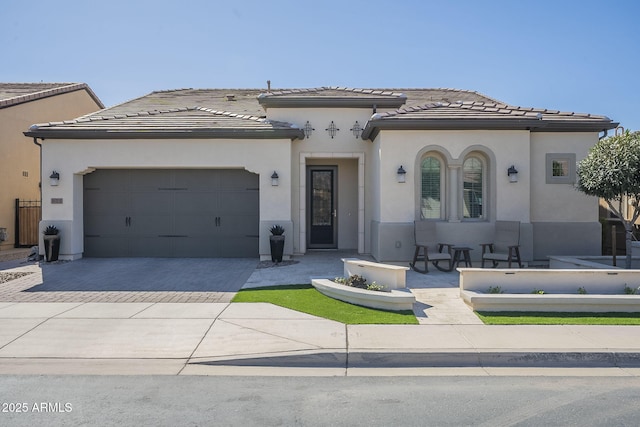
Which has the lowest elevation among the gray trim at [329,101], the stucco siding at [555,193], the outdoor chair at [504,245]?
the outdoor chair at [504,245]

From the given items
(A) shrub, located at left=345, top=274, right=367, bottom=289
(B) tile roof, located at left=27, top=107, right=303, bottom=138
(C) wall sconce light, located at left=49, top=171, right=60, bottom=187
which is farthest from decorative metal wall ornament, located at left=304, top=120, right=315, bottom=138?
(C) wall sconce light, located at left=49, top=171, right=60, bottom=187

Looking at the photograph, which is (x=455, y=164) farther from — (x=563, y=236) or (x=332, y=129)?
(x=332, y=129)

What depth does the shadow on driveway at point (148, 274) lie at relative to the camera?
8.84 metres

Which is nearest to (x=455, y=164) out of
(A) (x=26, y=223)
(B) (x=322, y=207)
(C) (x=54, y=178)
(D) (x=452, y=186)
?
(D) (x=452, y=186)

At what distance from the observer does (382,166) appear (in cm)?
1105

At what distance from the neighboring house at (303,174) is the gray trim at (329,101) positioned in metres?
0.03

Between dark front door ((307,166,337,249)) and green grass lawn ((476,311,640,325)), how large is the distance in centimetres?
764

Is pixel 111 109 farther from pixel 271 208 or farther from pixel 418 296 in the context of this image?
pixel 418 296

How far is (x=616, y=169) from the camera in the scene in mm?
8703

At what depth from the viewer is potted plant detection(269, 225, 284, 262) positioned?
37.8 feet

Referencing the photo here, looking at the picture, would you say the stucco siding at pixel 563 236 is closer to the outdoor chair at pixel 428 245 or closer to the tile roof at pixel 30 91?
the outdoor chair at pixel 428 245

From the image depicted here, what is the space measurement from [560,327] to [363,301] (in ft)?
9.91

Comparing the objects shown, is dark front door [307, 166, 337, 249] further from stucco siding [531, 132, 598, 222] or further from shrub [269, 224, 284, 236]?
stucco siding [531, 132, 598, 222]

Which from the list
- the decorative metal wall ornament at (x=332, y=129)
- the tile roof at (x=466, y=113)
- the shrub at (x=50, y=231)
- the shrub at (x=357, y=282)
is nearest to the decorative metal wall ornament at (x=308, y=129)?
the decorative metal wall ornament at (x=332, y=129)
